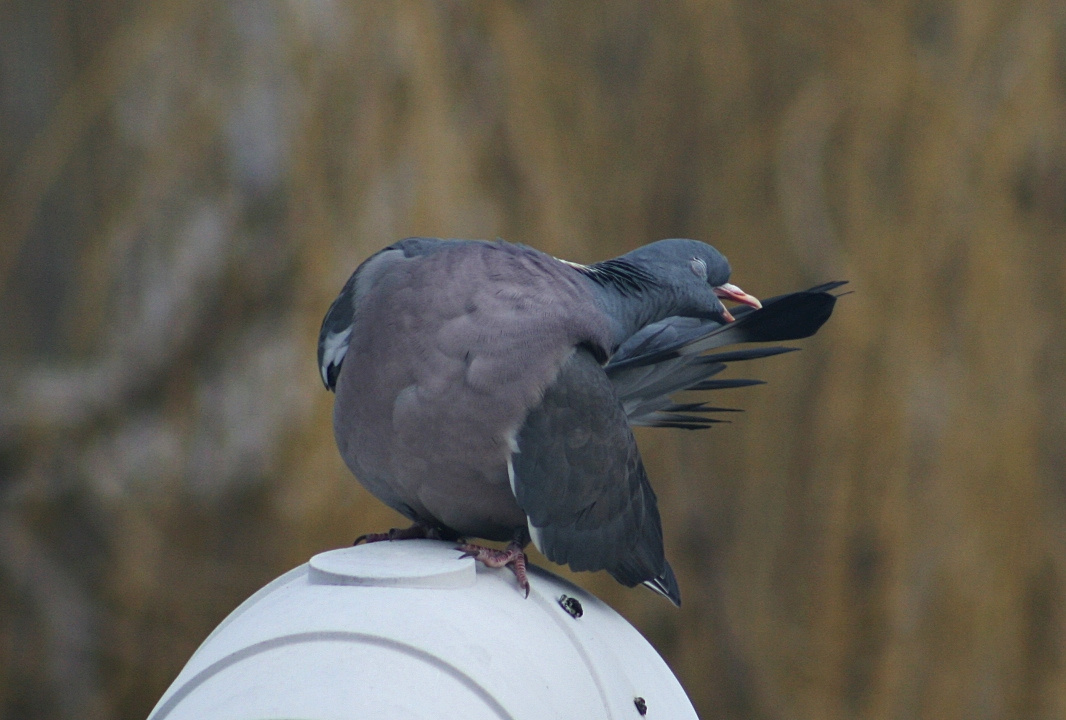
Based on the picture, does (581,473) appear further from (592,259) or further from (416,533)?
(592,259)

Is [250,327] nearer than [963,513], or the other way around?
[250,327]

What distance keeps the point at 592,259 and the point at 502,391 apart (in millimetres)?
2158

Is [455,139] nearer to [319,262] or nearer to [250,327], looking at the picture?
[319,262]

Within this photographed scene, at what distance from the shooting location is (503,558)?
139 cm

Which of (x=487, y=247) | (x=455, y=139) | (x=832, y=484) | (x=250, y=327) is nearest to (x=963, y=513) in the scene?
(x=832, y=484)

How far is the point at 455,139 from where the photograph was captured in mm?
3445

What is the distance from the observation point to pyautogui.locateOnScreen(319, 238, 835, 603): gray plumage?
57.4 inches

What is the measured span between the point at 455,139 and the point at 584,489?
6.98 ft

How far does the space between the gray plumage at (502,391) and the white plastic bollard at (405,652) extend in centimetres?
13

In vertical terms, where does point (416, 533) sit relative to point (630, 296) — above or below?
below

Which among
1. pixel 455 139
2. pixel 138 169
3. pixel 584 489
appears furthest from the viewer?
pixel 455 139

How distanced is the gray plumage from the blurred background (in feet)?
5.77


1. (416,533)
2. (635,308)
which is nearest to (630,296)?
(635,308)

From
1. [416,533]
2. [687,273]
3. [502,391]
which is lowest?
[416,533]
